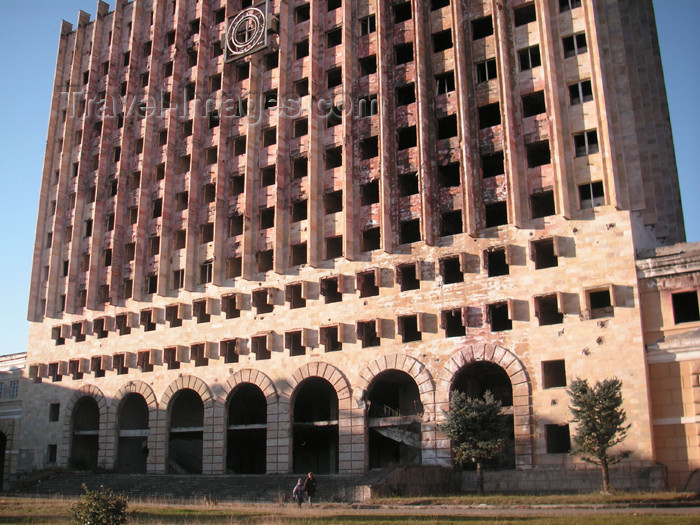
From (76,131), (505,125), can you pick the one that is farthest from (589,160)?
(76,131)

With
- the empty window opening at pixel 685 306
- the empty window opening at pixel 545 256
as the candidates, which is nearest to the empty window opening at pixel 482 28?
the empty window opening at pixel 545 256

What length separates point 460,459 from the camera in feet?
129

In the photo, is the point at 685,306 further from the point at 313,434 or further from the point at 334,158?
the point at 313,434

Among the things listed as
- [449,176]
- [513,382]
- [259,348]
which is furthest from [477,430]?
[259,348]

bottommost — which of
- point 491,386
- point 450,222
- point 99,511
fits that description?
point 99,511

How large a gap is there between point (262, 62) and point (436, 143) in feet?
58.7

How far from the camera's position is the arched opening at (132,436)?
5819cm

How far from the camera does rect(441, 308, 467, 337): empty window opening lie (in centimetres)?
4469

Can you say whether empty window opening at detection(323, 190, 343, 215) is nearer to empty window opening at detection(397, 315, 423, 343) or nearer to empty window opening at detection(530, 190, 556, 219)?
empty window opening at detection(397, 315, 423, 343)

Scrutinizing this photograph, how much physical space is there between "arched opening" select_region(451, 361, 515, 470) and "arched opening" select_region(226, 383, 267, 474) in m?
16.6

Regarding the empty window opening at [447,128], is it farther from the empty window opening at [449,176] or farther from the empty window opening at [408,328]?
the empty window opening at [408,328]

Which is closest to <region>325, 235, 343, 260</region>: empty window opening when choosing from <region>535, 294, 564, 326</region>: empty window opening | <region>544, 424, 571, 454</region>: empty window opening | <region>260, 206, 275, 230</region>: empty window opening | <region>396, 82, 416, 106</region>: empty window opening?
<region>260, 206, 275, 230</region>: empty window opening

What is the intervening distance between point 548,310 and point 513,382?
477 cm

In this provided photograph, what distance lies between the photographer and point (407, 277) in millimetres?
48062
